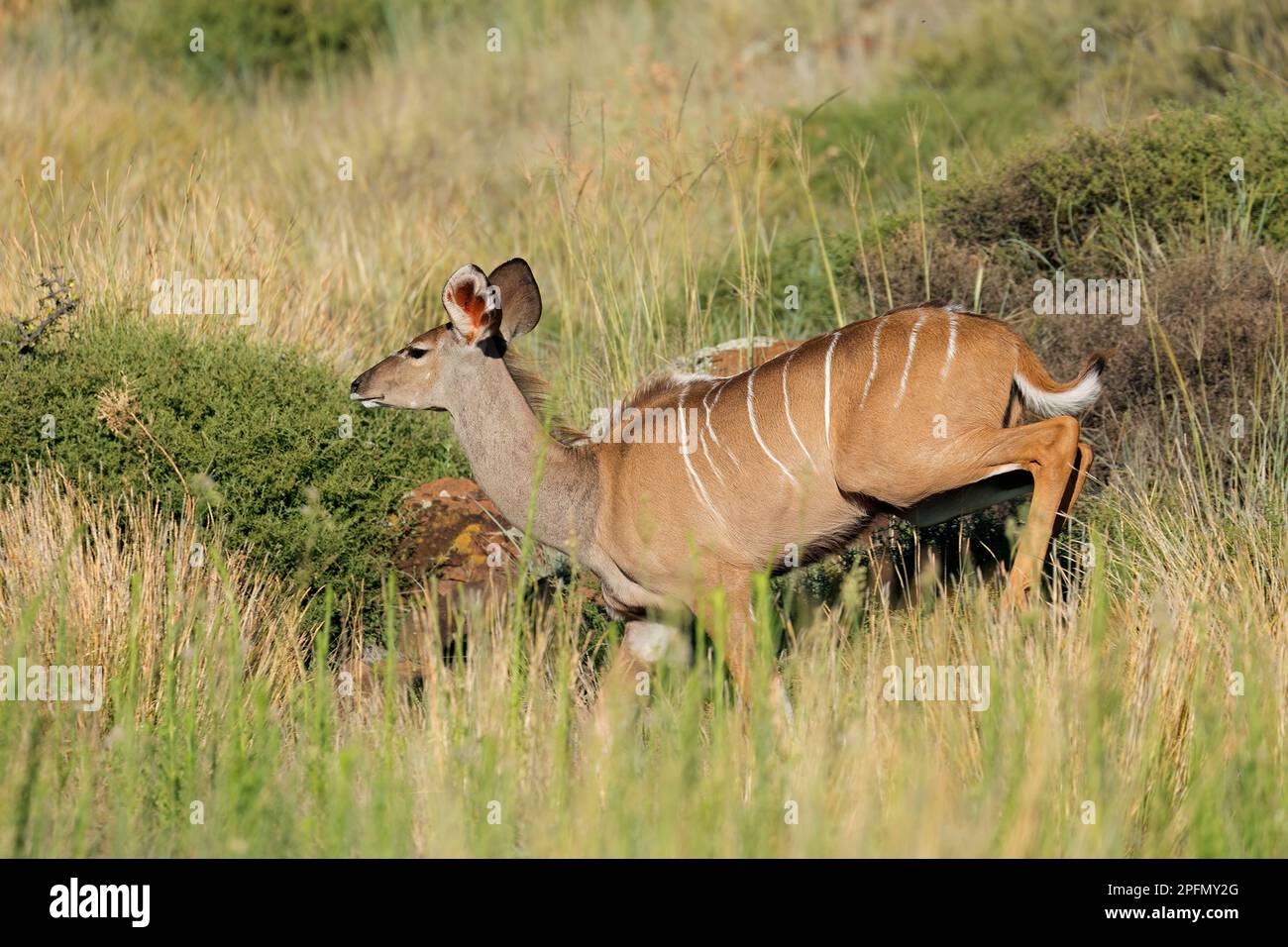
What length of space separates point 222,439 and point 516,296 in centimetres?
184

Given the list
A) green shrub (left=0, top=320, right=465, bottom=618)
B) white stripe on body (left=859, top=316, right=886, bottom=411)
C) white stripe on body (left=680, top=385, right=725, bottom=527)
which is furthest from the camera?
green shrub (left=0, top=320, right=465, bottom=618)

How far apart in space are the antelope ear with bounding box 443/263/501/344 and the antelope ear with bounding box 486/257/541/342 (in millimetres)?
202

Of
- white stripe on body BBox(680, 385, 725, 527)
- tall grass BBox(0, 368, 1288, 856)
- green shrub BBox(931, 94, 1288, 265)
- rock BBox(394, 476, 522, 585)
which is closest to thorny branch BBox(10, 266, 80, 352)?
tall grass BBox(0, 368, 1288, 856)

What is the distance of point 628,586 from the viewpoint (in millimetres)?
6117

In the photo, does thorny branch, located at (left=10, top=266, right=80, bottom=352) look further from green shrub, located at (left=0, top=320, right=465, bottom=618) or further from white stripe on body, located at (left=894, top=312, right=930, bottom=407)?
white stripe on body, located at (left=894, top=312, right=930, bottom=407)

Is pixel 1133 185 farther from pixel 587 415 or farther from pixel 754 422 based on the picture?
pixel 754 422

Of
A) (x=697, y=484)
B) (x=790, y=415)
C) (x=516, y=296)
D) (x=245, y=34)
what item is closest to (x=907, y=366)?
(x=790, y=415)

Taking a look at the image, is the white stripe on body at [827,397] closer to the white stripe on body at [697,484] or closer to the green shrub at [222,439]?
the white stripe on body at [697,484]

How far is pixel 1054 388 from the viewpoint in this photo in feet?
19.1

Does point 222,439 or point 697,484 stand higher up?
point 222,439

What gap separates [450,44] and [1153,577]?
44.1 ft

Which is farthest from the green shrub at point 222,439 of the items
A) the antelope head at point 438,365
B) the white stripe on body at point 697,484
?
the white stripe on body at point 697,484

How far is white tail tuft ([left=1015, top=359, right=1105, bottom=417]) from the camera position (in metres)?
5.79
